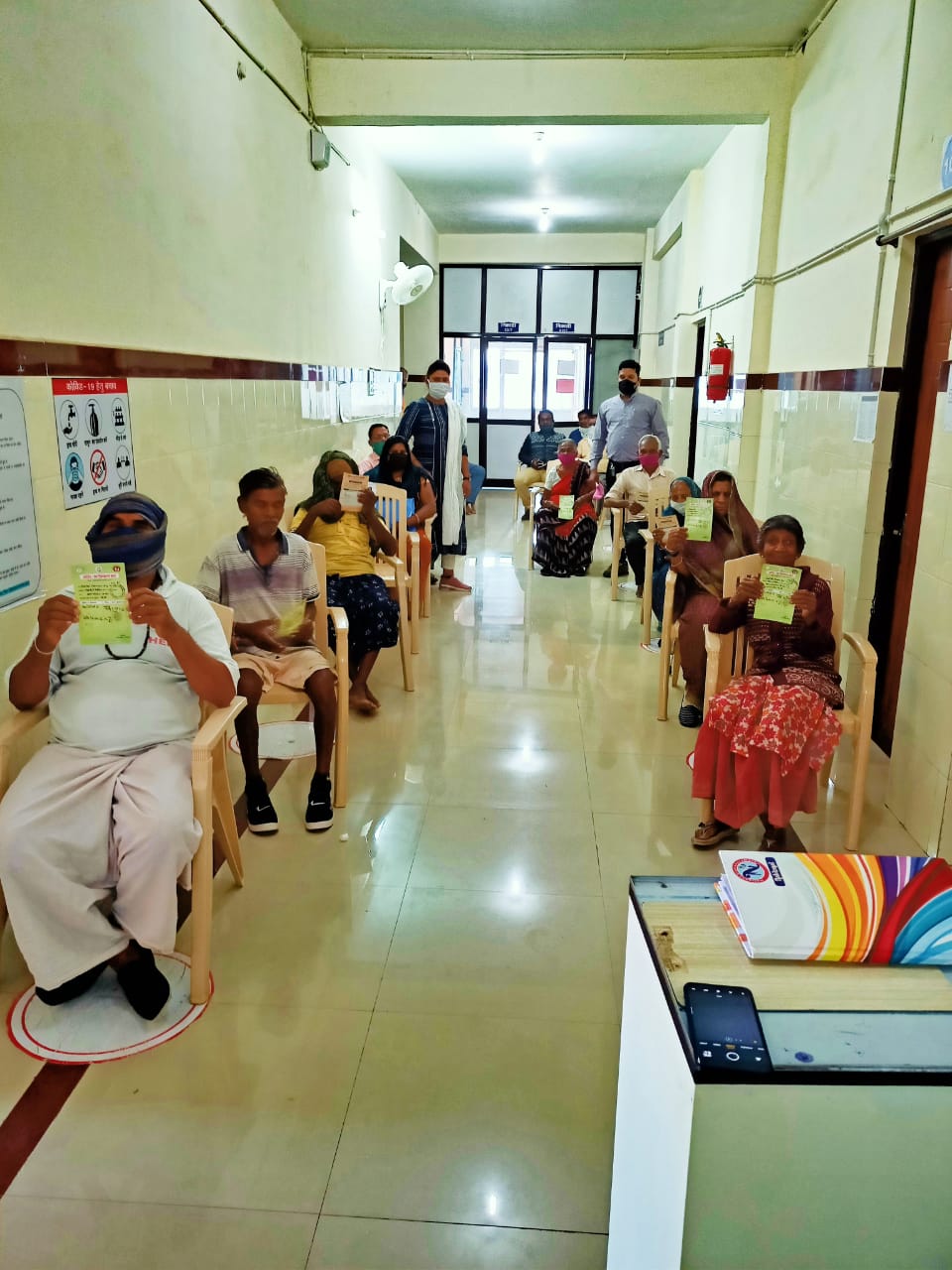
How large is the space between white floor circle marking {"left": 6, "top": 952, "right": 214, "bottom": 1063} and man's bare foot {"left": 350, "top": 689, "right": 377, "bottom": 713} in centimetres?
191

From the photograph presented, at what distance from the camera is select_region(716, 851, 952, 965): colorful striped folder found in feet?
3.83

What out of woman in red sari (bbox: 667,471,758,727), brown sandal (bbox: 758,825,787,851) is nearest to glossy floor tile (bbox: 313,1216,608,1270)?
brown sandal (bbox: 758,825,787,851)

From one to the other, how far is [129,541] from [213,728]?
50 cm

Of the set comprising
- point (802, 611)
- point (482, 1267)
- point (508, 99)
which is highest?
point (508, 99)

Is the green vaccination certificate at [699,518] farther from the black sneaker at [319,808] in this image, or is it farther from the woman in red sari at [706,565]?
the black sneaker at [319,808]

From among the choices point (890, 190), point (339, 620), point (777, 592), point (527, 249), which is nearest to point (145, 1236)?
point (339, 620)

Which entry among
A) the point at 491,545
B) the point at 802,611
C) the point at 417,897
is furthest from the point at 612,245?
the point at 417,897

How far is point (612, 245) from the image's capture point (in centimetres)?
1191

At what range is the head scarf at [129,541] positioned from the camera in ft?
7.17

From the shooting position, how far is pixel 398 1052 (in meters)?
2.04

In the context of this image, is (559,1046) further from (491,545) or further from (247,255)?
(491,545)

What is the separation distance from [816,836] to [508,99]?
4.35 meters

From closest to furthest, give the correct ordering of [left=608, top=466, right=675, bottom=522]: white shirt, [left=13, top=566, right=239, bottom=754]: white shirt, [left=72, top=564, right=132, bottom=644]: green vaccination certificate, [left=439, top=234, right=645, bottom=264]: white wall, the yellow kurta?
1. [left=72, top=564, right=132, bottom=644]: green vaccination certificate
2. [left=13, top=566, right=239, bottom=754]: white shirt
3. the yellow kurta
4. [left=608, top=466, right=675, bottom=522]: white shirt
5. [left=439, top=234, right=645, bottom=264]: white wall

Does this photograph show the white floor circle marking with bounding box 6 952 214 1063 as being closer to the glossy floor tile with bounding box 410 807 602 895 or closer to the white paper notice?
the glossy floor tile with bounding box 410 807 602 895
